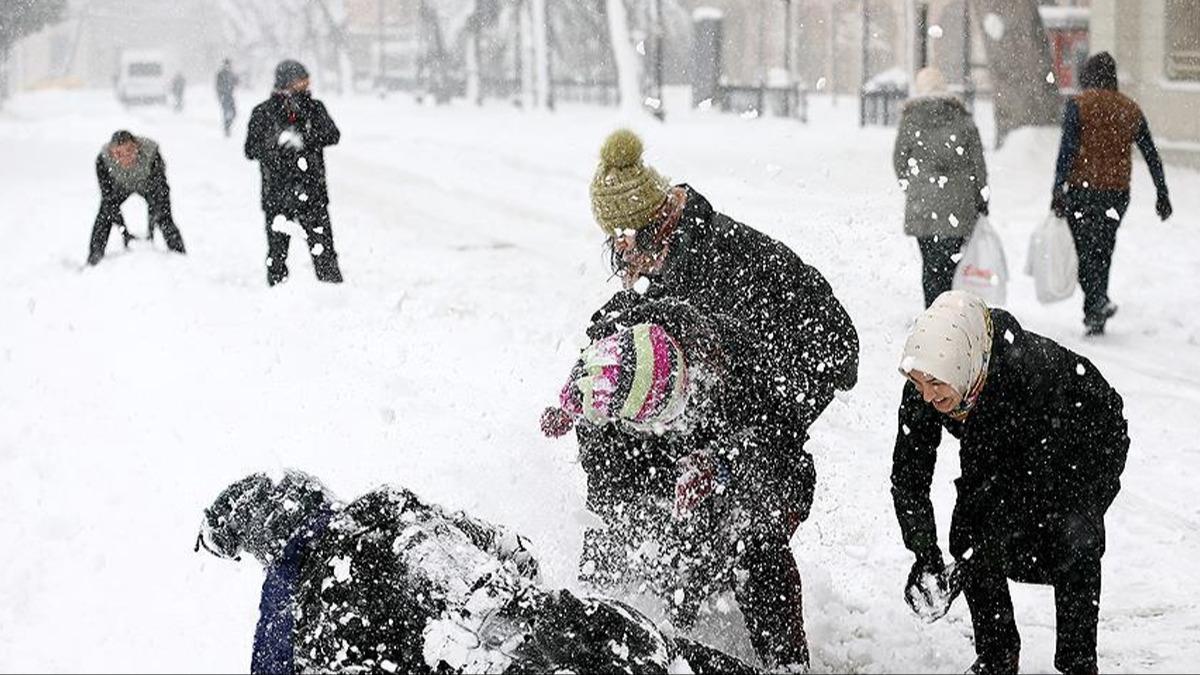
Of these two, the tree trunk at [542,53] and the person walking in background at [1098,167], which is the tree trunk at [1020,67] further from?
the tree trunk at [542,53]

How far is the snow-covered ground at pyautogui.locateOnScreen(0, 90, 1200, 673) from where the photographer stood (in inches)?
203

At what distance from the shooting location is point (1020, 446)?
3838 millimetres

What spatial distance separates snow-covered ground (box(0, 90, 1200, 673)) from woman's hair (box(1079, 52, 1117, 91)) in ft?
5.42

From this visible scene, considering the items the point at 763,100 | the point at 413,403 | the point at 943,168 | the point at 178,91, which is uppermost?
the point at 178,91

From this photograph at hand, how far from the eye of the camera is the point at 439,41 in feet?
146

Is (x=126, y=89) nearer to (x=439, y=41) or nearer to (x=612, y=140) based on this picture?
(x=439, y=41)

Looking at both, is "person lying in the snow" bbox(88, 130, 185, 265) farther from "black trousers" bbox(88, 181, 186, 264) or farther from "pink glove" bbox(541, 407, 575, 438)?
"pink glove" bbox(541, 407, 575, 438)

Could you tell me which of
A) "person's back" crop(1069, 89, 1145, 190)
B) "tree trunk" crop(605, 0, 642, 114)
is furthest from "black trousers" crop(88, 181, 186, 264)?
"tree trunk" crop(605, 0, 642, 114)

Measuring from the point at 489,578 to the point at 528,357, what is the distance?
17.4 feet

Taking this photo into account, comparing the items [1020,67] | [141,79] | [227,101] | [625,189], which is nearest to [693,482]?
[625,189]

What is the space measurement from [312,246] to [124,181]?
7.47 feet

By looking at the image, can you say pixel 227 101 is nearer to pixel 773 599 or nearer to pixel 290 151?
pixel 290 151

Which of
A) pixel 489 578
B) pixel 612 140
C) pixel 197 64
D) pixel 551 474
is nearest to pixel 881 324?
pixel 551 474

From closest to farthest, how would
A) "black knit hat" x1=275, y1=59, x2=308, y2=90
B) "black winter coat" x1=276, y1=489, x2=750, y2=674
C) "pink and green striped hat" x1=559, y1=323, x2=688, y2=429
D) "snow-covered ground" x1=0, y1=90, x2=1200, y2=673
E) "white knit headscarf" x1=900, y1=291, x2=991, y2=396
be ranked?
"black winter coat" x1=276, y1=489, x2=750, y2=674, "white knit headscarf" x1=900, y1=291, x2=991, y2=396, "pink and green striped hat" x1=559, y1=323, x2=688, y2=429, "snow-covered ground" x1=0, y1=90, x2=1200, y2=673, "black knit hat" x1=275, y1=59, x2=308, y2=90
